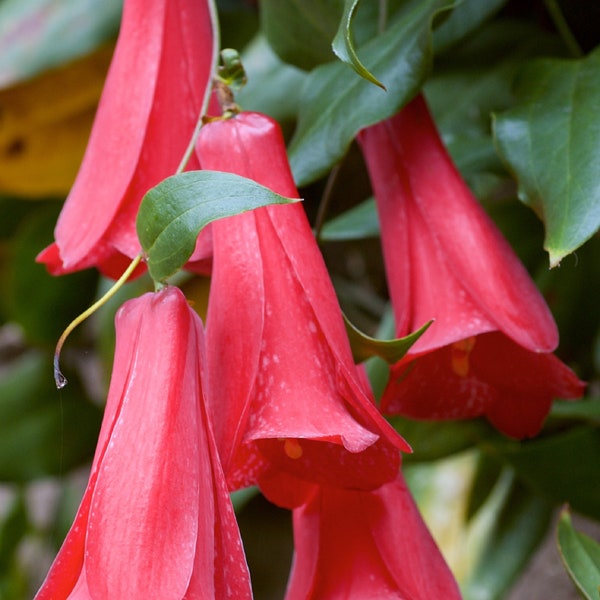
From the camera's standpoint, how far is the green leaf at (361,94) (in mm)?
383

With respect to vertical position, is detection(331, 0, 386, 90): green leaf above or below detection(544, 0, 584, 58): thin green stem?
above

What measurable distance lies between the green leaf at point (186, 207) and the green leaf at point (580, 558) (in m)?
0.17

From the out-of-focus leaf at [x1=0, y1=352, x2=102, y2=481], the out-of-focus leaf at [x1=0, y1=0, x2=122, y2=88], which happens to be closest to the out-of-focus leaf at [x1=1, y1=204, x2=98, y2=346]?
the out-of-focus leaf at [x1=0, y1=352, x2=102, y2=481]

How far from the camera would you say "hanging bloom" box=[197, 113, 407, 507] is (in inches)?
11.4

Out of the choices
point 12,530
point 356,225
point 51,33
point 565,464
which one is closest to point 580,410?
point 565,464

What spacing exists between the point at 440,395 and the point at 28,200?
1.56ft

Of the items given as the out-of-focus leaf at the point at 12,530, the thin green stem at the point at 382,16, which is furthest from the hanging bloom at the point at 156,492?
the out-of-focus leaf at the point at 12,530

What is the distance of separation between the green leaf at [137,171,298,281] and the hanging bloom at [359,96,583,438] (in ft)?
0.33

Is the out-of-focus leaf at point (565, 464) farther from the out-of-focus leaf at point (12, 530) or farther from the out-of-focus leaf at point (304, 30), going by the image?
the out-of-focus leaf at point (12, 530)

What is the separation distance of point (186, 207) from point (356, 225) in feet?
0.92

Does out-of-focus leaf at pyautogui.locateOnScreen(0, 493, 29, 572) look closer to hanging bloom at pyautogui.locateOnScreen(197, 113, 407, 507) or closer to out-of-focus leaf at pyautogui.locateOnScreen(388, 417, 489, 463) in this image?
out-of-focus leaf at pyautogui.locateOnScreen(388, 417, 489, 463)

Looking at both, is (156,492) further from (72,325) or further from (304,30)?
(304,30)

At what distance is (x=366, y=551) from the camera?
334 mm

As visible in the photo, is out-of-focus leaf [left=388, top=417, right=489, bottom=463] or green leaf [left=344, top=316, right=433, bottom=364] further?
out-of-focus leaf [left=388, top=417, right=489, bottom=463]
